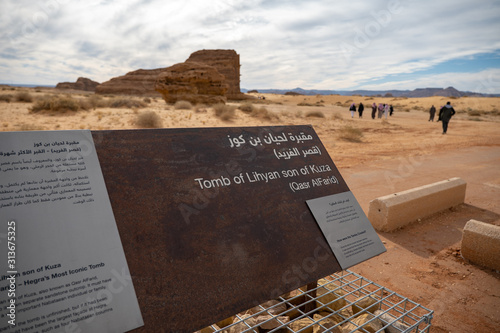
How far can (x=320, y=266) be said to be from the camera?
83.9 inches

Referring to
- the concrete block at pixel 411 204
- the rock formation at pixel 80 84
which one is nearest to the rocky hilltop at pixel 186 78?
the concrete block at pixel 411 204

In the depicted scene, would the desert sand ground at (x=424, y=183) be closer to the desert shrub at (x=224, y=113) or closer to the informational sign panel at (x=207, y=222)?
the desert shrub at (x=224, y=113)

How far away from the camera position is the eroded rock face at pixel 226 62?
50.8 m

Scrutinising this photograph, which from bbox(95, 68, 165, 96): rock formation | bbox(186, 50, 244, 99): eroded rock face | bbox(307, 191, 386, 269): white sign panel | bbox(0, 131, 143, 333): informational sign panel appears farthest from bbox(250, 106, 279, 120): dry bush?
bbox(95, 68, 165, 96): rock formation

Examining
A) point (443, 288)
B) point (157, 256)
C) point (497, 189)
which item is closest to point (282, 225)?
point (157, 256)

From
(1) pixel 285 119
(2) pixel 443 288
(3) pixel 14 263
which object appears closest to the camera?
(3) pixel 14 263

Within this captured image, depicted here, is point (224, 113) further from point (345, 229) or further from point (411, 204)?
point (345, 229)

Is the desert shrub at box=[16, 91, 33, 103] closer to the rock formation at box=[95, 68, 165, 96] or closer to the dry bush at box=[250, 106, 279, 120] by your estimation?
the dry bush at box=[250, 106, 279, 120]

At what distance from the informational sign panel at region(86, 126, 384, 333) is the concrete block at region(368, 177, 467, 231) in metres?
2.76

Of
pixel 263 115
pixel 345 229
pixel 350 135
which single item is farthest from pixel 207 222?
pixel 263 115

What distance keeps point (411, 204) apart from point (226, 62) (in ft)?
165

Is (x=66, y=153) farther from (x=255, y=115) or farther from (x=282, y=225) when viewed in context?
(x=255, y=115)

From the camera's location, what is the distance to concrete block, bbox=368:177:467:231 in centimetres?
482

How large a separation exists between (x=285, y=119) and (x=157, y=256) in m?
20.0
